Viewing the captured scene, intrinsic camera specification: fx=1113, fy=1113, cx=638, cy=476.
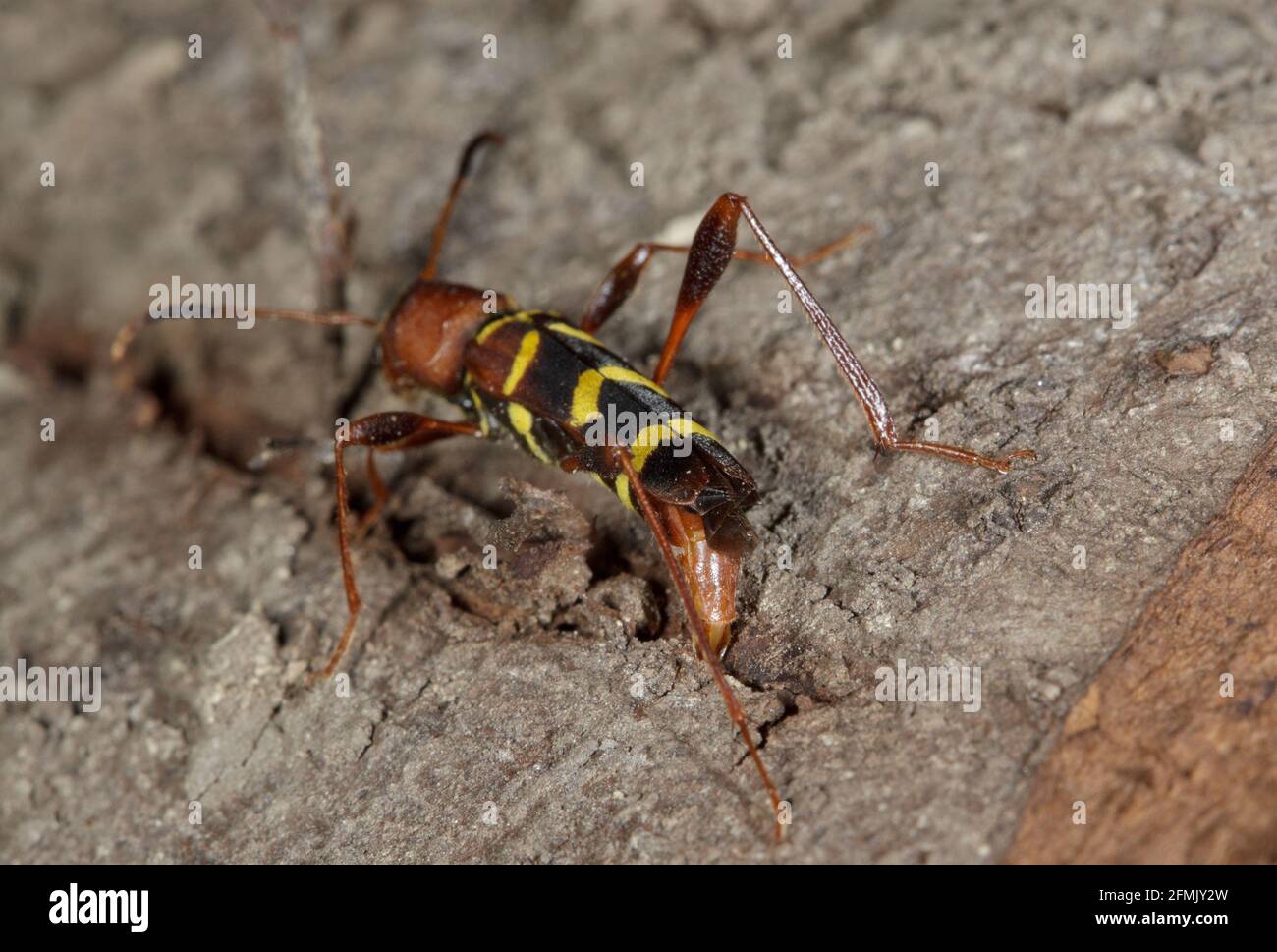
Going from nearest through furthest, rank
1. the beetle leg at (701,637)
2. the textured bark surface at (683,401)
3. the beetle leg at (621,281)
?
1. the beetle leg at (701,637)
2. the textured bark surface at (683,401)
3. the beetle leg at (621,281)

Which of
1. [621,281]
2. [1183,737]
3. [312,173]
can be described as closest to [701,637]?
[1183,737]

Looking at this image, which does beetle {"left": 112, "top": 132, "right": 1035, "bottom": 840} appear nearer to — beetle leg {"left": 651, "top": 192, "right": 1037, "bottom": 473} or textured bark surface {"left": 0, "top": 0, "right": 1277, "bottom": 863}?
beetle leg {"left": 651, "top": 192, "right": 1037, "bottom": 473}

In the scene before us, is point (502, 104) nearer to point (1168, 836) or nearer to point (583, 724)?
point (583, 724)

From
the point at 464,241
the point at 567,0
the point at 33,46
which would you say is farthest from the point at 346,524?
the point at 33,46

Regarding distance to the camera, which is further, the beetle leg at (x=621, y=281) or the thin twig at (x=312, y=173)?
the thin twig at (x=312, y=173)

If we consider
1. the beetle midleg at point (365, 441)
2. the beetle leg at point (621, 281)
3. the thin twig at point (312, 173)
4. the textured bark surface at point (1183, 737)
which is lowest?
the textured bark surface at point (1183, 737)

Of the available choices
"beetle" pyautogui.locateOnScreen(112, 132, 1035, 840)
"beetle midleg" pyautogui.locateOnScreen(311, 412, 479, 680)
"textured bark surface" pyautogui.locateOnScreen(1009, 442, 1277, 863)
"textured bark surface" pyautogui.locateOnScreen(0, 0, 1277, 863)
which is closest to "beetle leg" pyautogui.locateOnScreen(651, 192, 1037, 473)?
"beetle" pyautogui.locateOnScreen(112, 132, 1035, 840)

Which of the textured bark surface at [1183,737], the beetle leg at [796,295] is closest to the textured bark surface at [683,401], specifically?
the textured bark surface at [1183,737]

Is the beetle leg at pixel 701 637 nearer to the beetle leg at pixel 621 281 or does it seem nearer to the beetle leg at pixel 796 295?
the beetle leg at pixel 796 295
